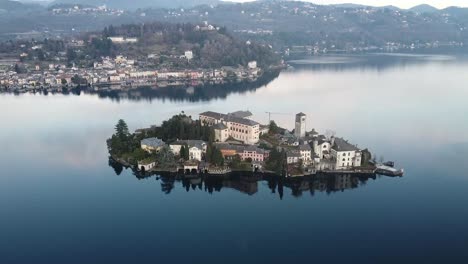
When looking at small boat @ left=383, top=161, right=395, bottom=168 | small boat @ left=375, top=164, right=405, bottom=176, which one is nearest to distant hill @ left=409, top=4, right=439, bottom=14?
small boat @ left=383, top=161, right=395, bottom=168

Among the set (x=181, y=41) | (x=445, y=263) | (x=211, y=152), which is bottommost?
(x=445, y=263)

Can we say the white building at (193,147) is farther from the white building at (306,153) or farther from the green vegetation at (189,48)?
the green vegetation at (189,48)

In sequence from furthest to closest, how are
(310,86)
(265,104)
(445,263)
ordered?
(310,86)
(265,104)
(445,263)

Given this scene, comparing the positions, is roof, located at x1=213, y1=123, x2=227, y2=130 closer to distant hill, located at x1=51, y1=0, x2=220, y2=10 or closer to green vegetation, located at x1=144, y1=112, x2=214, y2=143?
green vegetation, located at x1=144, y1=112, x2=214, y2=143

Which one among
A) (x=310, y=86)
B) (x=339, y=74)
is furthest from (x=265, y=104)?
(x=339, y=74)

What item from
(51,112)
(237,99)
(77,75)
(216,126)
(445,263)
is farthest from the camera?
(77,75)

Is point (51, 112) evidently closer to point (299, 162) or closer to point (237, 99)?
point (237, 99)
